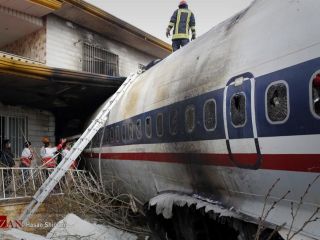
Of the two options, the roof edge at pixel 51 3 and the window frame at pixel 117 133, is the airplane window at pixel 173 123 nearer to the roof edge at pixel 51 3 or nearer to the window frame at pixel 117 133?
the window frame at pixel 117 133

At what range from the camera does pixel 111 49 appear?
17797mm

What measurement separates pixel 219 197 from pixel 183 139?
1.09 metres

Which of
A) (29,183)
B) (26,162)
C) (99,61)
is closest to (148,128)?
(29,183)

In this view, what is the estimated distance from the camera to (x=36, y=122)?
15.1 metres

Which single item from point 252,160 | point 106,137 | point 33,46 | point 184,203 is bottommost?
point 184,203

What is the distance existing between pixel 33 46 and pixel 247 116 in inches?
472

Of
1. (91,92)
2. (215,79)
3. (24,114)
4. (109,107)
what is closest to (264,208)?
(215,79)

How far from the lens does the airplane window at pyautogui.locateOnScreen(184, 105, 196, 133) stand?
5.93 m

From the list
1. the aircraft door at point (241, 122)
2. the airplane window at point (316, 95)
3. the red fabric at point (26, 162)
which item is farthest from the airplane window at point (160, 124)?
the red fabric at point (26, 162)

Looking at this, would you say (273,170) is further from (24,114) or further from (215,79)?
(24,114)

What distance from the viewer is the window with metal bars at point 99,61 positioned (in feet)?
54.4

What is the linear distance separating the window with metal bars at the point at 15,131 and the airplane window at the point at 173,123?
8.67 m

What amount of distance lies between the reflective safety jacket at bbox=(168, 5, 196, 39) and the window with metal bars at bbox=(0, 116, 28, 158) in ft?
20.6

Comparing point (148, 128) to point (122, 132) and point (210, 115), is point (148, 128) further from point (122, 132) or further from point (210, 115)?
point (210, 115)
